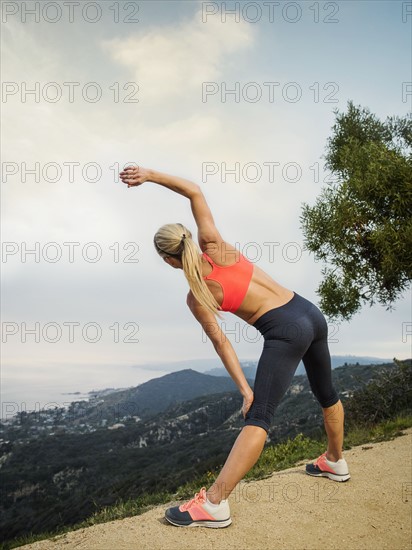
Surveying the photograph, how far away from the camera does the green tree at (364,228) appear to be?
14391 millimetres

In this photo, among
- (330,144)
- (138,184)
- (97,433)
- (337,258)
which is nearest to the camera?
(138,184)

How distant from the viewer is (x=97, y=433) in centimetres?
6294

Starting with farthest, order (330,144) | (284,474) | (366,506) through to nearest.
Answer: (330,144), (284,474), (366,506)

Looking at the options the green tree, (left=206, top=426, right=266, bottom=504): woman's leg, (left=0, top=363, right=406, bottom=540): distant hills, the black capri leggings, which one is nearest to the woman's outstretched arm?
the black capri leggings

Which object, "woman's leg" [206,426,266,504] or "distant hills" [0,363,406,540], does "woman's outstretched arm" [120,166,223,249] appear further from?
"distant hills" [0,363,406,540]

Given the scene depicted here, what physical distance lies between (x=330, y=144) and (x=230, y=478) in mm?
19009

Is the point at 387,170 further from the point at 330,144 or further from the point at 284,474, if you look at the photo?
the point at 284,474

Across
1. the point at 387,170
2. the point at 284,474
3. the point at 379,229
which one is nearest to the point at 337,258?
the point at 379,229

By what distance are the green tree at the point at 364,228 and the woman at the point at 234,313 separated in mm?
11544

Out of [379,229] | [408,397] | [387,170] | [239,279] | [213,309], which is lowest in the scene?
[408,397]

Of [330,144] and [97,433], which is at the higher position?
[330,144]

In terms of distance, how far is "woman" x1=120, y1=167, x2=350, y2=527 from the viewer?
364cm

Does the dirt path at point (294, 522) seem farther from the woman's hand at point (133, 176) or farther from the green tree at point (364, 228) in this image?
the green tree at point (364, 228)

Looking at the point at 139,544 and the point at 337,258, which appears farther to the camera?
the point at 337,258
